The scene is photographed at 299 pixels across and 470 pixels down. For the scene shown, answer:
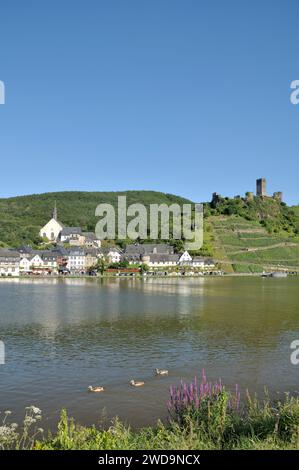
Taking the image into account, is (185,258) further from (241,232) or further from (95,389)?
(95,389)

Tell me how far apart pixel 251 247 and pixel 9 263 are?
75177mm

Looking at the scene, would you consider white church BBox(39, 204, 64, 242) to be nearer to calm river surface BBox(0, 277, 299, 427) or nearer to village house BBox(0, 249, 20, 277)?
village house BBox(0, 249, 20, 277)

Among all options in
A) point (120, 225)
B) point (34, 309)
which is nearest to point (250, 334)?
point (34, 309)

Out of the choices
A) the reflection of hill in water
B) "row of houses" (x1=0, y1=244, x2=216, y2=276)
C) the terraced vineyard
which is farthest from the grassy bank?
the terraced vineyard

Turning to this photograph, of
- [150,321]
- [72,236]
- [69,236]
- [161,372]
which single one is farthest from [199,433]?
[69,236]

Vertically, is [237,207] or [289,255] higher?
[237,207]

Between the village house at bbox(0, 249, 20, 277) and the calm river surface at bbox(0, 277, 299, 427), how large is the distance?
7308 centimetres

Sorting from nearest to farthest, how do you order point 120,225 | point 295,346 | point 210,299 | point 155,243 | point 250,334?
point 295,346 < point 250,334 < point 210,299 < point 155,243 < point 120,225

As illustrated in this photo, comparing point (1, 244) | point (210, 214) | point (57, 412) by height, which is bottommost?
point (57, 412)

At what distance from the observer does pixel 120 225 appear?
172m

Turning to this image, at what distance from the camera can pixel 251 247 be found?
149 m

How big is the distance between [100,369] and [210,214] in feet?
508

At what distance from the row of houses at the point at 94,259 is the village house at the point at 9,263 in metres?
3.00

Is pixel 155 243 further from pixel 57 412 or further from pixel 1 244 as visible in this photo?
pixel 57 412
